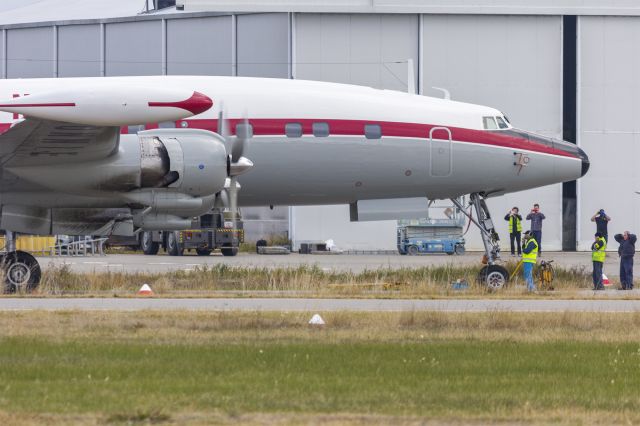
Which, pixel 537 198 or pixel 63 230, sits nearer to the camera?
pixel 63 230

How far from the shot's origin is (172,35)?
57.3 metres

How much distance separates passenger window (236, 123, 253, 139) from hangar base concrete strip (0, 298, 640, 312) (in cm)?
399

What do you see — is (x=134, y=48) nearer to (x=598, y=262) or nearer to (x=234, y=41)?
(x=234, y=41)

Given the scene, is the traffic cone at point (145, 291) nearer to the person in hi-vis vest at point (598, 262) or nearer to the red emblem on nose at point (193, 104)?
the red emblem on nose at point (193, 104)

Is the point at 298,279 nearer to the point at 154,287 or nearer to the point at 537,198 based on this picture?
the point at 154,287

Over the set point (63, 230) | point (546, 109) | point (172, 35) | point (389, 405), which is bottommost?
point (389, 405)

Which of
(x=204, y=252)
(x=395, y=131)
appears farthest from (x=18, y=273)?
(x=204, y=252)

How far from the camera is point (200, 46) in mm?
56562

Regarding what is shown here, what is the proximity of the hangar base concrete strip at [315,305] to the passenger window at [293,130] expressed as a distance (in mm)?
4765

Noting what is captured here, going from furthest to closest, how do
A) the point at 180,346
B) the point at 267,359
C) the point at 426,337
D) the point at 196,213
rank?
the point at 196,213 → the point at 426,337 → the point at 180,346 → the point at 267,359

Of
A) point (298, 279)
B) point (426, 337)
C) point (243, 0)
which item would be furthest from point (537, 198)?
point (426, 337)

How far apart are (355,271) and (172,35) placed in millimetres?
27437

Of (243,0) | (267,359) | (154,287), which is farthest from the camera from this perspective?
(243,0)

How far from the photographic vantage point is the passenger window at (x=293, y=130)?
2642 cm
